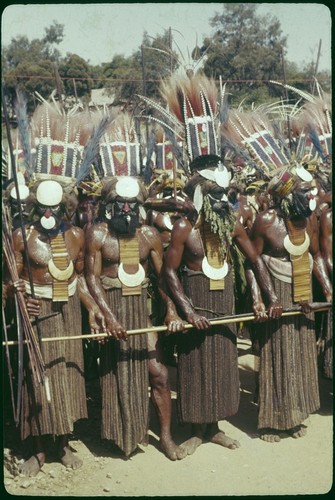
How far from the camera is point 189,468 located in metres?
5.19

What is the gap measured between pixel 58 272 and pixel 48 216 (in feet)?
1.44

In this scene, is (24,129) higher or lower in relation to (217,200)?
higher

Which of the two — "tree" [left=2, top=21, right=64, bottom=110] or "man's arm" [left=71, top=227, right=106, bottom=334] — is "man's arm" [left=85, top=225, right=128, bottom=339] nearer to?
"man's arm" [left=71, top=227, right=106, bottom=334]

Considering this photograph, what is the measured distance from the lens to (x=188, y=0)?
4.53 m

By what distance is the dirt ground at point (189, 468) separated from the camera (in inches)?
192

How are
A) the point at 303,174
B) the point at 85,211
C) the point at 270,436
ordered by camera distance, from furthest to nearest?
the point at 85,211 → the point at 270,436 → the point at 303,174

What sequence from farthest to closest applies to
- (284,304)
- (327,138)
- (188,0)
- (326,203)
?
(327,138) < (326,203) < (284,304) < (188,0)

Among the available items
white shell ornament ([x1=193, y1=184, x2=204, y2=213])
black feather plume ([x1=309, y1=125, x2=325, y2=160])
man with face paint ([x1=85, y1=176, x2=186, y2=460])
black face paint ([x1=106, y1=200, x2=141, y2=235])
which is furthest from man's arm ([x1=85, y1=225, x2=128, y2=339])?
black feather plume ([x1=309, y1=125, x2=325, y2=160])

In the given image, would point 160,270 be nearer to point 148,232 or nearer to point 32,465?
point 148,232

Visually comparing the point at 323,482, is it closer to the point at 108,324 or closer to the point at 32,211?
the point at 108,324

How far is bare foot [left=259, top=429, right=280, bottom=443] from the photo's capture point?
18.5ft

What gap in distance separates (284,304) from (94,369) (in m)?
2.17

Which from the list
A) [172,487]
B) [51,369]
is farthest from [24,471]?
[172,487]

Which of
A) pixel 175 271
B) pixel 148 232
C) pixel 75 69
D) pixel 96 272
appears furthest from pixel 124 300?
pixel 75 69
